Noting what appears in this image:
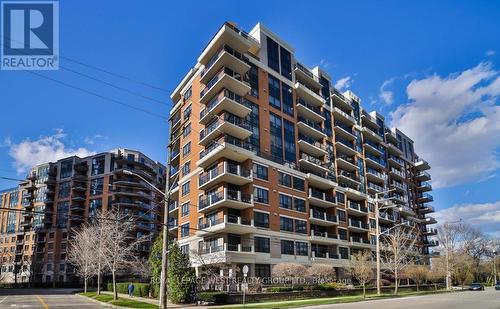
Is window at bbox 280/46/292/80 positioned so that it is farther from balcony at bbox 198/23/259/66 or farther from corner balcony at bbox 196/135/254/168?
corner balcony at bbox 196/135/254/168

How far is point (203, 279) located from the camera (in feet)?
145

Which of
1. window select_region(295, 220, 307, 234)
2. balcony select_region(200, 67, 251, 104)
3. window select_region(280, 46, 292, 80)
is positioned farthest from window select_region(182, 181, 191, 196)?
window select_region(280, 46, 292, 80)

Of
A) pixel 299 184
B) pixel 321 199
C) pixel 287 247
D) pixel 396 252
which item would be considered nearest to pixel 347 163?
pixel 321 199

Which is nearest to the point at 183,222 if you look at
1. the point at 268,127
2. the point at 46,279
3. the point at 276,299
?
the point at 268,127

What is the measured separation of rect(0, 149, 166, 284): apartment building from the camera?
104188mm

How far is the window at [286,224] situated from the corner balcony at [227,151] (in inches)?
403

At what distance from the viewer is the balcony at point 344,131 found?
72.3m

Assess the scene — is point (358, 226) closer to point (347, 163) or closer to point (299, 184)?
point (347, 163)

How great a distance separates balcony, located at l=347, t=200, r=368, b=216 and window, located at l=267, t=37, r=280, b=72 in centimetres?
2769

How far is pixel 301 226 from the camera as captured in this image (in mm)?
55656

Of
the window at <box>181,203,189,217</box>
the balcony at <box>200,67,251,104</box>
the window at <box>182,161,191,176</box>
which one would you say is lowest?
the window at <box>181,203,189,217</box>

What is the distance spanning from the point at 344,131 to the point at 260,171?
28.0m

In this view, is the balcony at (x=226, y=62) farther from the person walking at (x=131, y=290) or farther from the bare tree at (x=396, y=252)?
the bare tree at (x=396, y=252)

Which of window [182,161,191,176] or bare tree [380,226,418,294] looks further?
window [182,161,191,176]
